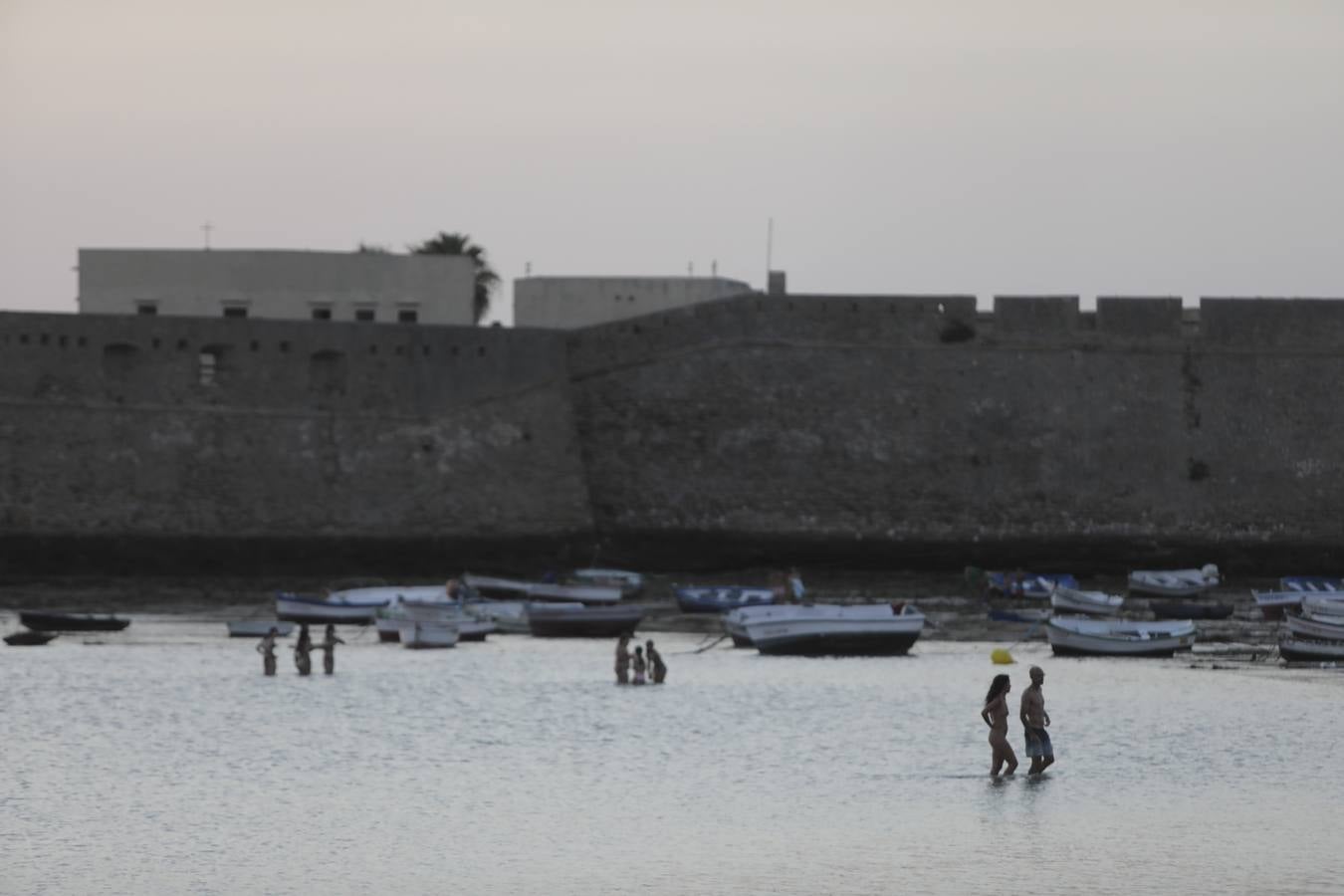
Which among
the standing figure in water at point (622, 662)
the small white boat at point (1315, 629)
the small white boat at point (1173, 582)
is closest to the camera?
the standing figure in water at point (622, 662)

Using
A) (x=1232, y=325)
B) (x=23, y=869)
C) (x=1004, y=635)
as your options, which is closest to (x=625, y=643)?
(x=1004, y=635)

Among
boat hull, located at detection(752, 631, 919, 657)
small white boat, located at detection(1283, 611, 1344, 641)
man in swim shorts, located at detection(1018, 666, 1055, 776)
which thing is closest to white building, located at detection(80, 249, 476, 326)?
boat hull, located at detection(752, 631, 919, 657)

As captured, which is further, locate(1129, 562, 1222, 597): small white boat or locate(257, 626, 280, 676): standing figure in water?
Answer: locate(1129, 562, 1222, 597): small white boat

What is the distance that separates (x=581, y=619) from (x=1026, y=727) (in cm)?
1872

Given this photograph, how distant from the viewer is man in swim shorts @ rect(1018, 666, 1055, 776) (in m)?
24.3

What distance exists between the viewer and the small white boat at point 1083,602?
41750 millimetres

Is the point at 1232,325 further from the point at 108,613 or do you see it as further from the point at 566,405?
the point at 108,613

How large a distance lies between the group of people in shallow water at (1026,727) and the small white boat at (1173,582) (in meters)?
21.3

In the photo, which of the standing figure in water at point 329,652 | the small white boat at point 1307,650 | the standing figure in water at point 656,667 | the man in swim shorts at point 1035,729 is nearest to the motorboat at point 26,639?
the standing figure in water at point 329,652

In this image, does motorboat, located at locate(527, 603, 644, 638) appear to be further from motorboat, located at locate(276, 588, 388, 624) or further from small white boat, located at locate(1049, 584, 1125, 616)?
small white boat, located at locate(1049, 584, 1125, 616)

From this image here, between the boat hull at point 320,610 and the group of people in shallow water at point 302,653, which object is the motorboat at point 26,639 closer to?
the boat hull at point 320,610

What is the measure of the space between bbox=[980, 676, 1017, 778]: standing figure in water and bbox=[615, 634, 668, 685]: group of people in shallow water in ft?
35.0

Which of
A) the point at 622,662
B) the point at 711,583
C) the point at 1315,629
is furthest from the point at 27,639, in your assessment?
the point at 1315,629

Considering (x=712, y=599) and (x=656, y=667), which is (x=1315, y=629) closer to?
(x=656, y=667)
